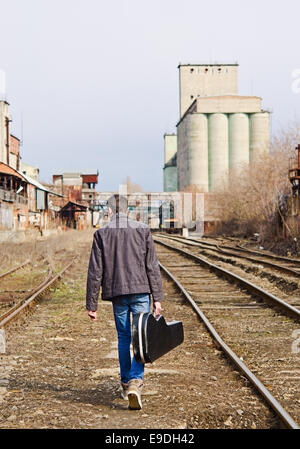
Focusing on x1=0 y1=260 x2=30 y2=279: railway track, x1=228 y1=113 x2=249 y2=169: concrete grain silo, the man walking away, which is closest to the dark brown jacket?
the man walking away

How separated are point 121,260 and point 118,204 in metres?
0.54

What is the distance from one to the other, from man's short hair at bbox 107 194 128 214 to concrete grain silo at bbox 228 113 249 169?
3207 inches

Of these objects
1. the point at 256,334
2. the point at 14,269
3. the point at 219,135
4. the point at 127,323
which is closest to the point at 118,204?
the point at 127,323

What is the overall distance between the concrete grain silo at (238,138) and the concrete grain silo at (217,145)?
0.72 m

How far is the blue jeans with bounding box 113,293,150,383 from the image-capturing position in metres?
5.70

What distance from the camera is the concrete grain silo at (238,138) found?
86938mm

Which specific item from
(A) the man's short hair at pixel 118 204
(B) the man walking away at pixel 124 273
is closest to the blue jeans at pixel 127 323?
(B) the man walking away at pixel 124 273

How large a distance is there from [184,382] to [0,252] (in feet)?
66.5

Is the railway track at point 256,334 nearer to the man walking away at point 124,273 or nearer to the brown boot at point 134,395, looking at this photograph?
the brown boot at point 134,395

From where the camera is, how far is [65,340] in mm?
9016

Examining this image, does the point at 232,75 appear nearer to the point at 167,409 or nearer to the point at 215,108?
the point at 215,108

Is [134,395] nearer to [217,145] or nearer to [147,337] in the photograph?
[147,337]

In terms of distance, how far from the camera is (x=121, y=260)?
18.9ft

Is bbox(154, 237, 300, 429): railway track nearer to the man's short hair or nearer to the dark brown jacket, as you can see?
the dark brown jacket
